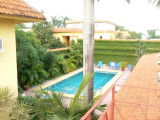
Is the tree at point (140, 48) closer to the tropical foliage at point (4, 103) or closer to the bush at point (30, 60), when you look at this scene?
the bush at point (30, 60)

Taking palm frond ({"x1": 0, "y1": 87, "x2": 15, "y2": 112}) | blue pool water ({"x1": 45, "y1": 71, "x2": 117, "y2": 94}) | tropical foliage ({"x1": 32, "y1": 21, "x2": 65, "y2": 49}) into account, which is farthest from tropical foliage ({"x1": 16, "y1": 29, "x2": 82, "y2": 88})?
palm frond ({"x1": 0, "y1": 87, "x2": 15, "y2": 112})

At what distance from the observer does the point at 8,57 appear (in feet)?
22.3

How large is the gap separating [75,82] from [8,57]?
469 inches

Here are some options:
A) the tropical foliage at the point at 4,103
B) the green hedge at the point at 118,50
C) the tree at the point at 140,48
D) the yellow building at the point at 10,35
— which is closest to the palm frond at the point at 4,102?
the tropical foliage at the point at 4,103

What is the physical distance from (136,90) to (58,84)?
10.4 metres

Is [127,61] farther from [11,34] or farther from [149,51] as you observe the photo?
[11,34]

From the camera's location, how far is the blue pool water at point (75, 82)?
51.7 ft

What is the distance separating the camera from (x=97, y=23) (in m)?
37.7

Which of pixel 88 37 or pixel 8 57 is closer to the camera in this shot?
pixel 8 57

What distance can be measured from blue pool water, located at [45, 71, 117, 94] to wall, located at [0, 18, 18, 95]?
7.84 meters

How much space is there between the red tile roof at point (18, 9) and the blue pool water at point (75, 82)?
9.12m

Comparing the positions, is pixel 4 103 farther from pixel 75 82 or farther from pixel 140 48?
A: pixel 140 48

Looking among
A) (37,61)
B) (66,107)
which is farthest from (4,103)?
(37,61)

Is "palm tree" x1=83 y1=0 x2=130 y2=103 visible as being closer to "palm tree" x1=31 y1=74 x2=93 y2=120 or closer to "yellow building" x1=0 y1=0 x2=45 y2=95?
"yellow building" x1=0 y1=0 x2=45 y2=95
